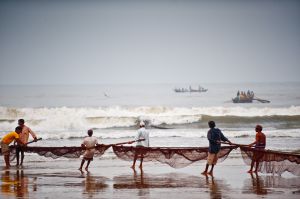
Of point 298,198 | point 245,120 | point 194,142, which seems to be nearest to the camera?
point 298,198

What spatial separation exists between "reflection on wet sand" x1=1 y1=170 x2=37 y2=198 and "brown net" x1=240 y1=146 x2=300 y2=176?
5.52 m

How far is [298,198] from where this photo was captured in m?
10.9

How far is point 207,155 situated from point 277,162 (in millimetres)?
1952

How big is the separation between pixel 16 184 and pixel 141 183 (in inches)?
112

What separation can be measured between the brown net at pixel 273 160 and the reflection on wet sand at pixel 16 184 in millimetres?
5519

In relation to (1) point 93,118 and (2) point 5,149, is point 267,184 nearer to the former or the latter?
(2) point 5,149

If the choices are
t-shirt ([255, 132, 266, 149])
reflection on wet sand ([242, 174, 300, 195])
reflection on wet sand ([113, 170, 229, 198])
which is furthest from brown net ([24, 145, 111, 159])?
reflection on wet sand ([242, 174, 300, 195])

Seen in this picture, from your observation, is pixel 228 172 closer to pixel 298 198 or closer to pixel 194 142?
pixel 298 198

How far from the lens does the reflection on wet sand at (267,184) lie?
A: 11.7m

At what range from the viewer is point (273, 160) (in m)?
13.9

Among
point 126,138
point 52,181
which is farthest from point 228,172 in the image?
point 126,138

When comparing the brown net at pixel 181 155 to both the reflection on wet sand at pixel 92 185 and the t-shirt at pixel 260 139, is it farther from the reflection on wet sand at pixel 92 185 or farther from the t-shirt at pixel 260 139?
the reflection on wet sand at pixel 92 185

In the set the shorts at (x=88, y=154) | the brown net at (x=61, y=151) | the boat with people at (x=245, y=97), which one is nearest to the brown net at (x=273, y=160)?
the shorts at (x=88, y=154)

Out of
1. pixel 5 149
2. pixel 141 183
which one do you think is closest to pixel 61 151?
pixel 5 149
